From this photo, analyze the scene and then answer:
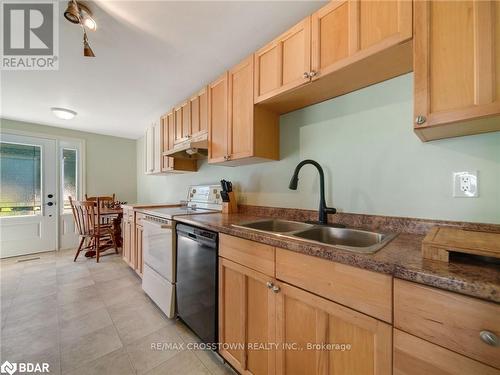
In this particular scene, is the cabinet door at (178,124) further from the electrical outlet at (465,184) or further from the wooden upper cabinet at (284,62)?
the electrical outlet at (465,184)

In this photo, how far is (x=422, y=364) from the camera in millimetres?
618

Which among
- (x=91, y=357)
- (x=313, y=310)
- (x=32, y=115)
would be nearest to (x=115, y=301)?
(x=91, y=357)

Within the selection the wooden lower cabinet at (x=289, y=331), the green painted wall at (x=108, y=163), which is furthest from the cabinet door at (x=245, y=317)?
the green painted wall at (x=108, y=163)

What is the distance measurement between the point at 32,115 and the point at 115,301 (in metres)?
3.21

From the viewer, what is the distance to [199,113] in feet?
7.22

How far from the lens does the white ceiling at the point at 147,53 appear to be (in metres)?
1.27

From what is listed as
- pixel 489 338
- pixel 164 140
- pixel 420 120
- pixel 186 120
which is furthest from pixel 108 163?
pixel 489 338

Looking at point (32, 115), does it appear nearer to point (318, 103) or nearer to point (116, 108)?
point (116, 108)

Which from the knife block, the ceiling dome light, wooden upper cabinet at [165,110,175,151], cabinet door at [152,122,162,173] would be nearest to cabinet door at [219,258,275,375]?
the knife block

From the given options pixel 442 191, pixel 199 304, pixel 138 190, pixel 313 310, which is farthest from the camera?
pixel 138 190

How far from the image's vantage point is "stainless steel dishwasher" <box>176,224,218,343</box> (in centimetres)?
137

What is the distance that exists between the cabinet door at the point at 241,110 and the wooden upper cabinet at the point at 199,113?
1.53ft

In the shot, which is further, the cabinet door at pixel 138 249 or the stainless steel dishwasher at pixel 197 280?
the cabinet door at pixel 138 249

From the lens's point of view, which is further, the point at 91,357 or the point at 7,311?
the point at 7,311
